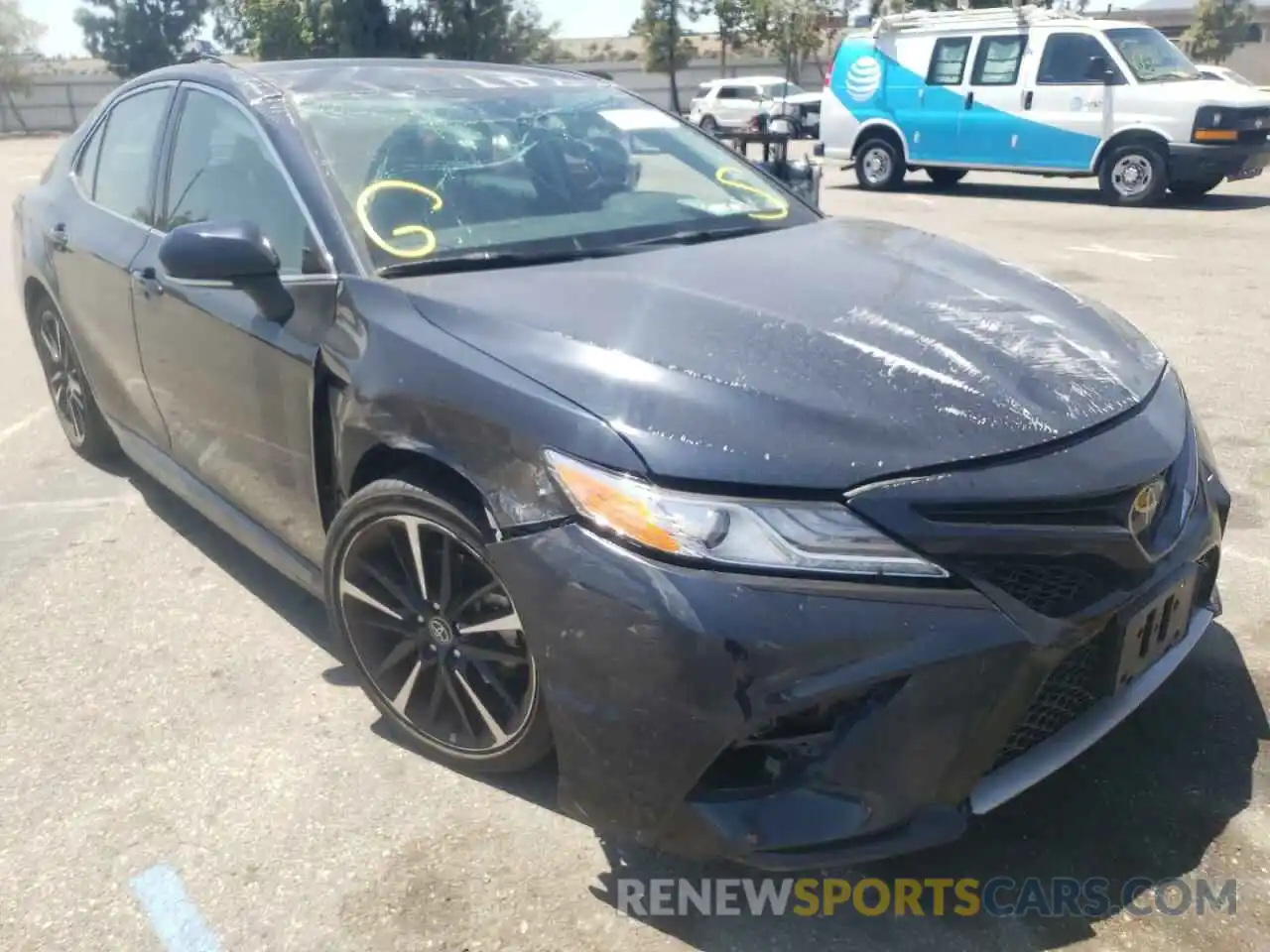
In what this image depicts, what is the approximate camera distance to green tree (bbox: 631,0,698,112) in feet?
146

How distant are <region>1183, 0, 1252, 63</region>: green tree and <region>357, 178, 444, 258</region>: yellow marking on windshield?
53.5m

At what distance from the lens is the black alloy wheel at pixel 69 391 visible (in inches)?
180

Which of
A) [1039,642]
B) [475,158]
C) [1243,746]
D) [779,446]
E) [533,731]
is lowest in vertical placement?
[1243,746]

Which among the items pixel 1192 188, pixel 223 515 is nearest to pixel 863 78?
pixel 1192 188

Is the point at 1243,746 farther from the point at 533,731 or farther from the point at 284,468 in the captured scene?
the point at 284,468

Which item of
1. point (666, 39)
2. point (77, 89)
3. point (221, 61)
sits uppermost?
point (221, 61)

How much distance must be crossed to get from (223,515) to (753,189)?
1.91 m

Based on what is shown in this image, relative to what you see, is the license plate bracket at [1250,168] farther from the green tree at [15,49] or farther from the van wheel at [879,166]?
the green tree at [15,49]

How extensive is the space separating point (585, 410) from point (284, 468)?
1.17 meters

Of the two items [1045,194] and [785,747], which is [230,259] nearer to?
[785,747]

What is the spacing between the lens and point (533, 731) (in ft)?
7.77

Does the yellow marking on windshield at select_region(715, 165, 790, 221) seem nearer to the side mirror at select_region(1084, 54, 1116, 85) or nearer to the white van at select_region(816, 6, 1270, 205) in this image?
the white van at select_region(816, 6, 1270, 205)

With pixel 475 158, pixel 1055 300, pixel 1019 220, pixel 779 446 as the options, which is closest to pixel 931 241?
pixel 1055 300

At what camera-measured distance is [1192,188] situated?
1331 centimetres
